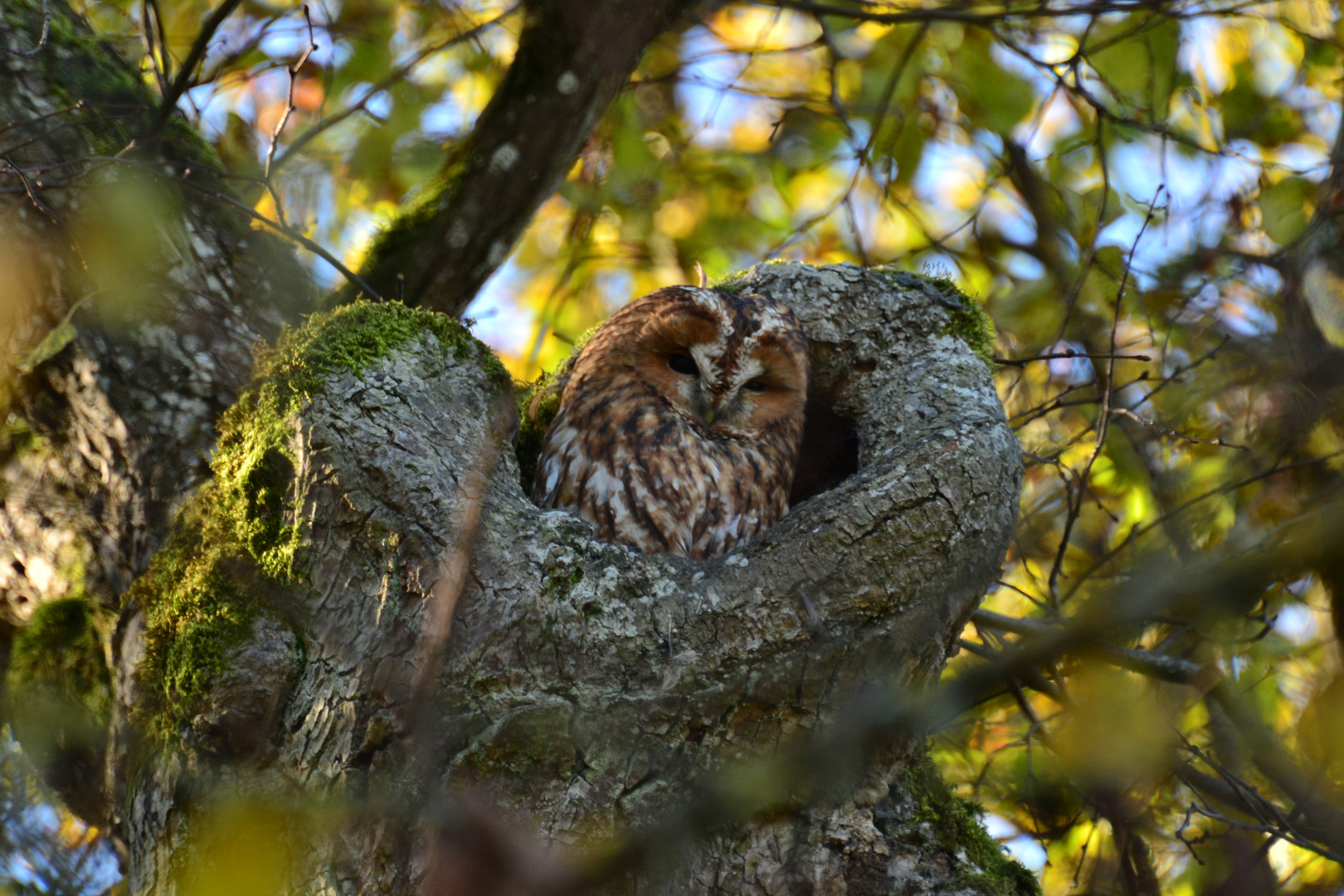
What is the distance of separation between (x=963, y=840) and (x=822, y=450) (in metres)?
1.32

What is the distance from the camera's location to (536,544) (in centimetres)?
185

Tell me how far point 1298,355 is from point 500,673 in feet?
6.03

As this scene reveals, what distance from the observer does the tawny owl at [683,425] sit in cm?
239

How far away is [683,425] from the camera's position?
255 centimetres

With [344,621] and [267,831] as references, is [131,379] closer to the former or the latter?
[344,621]

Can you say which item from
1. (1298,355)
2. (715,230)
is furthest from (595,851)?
(715,230)

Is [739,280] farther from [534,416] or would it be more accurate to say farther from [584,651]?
[584,651]

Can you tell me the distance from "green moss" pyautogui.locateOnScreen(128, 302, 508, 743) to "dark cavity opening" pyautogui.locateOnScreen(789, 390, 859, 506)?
1268 mm

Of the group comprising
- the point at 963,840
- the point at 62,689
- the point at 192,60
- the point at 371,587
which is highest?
the point at 192,60

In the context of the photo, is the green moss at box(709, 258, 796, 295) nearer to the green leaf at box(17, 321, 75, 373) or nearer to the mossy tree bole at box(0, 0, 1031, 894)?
the mossy tree bole at box(0, 0, 1031, 894)

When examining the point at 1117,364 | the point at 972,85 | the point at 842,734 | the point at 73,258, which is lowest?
the point at 842,734

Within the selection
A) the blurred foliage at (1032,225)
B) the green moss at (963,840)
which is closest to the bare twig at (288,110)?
the blurred foliage at (1032,225)

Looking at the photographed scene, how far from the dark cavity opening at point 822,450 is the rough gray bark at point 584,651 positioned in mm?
891

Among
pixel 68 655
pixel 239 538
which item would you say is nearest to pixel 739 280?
pixel 239 538
